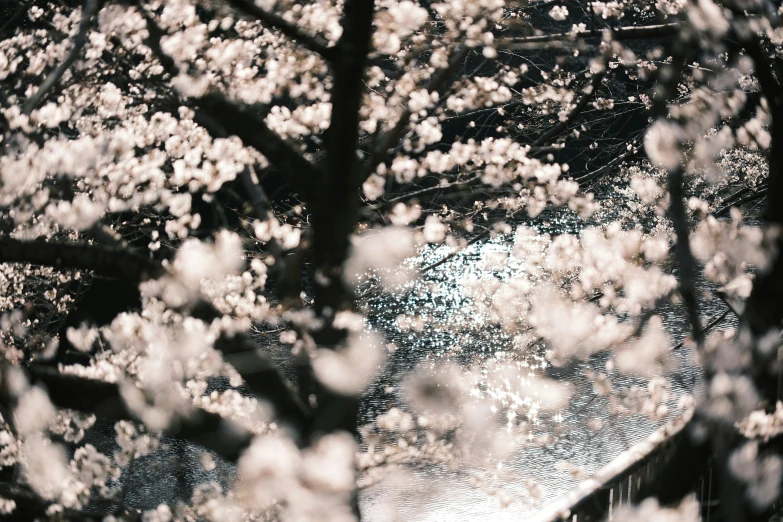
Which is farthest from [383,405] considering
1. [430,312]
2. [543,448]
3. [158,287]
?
[158,287]

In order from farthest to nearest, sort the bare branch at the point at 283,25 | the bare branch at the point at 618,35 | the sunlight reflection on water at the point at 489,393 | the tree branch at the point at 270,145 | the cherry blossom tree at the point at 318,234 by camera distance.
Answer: the sunlight reflection on water at the point at 489,393 < the bare branch at the point at 618,35 < the tree branch at the point at 270,145 < the bare branch at the point at 283,25 < the cherry blossom tree at the point at 318,234

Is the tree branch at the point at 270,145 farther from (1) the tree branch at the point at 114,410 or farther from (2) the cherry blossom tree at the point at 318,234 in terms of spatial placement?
(1) the tree branch at the point at 114,410

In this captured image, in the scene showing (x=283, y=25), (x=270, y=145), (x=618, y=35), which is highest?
(x=618, y=35)

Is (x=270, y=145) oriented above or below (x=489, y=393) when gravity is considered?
below

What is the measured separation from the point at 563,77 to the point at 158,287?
6.37m

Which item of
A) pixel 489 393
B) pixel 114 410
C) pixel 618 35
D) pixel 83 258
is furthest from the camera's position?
pixel 489 393

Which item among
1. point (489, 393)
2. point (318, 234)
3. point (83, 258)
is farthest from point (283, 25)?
point (489, 393)

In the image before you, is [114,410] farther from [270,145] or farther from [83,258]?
[270,145]

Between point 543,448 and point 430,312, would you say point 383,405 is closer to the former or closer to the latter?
point 543,448

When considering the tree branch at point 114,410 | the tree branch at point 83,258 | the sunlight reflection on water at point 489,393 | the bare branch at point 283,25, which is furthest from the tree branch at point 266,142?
the sunlight reflection on water at point 489,393

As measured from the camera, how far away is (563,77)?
822cm

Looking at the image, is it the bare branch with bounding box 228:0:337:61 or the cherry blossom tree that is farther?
the bare branch with bounding box 228:0:337:61

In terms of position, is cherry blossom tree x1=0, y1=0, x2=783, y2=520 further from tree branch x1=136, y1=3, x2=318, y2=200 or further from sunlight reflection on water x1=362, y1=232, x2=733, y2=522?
sunlight reflection on water x1=362, y1=232, x2=733, y2=522

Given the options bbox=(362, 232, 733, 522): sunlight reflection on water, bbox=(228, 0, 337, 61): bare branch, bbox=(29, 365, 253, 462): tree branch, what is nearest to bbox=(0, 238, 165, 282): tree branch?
bbox=(29, 365, 253, 462): tree branch
